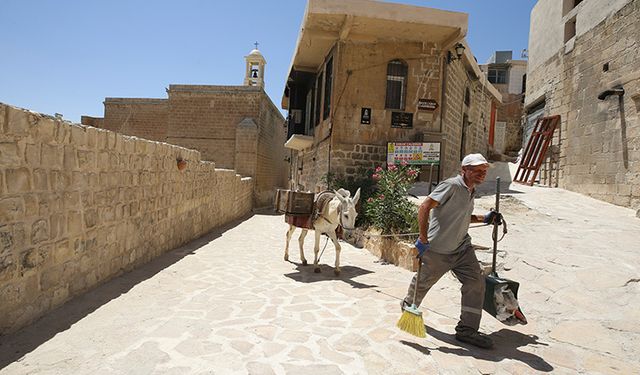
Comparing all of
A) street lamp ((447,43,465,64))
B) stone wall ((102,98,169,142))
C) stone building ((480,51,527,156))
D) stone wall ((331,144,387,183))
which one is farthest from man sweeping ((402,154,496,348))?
stone wall ((102,98,169,142))

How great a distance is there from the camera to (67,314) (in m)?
3.51

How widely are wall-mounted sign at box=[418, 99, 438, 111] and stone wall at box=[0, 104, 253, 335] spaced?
7868mm

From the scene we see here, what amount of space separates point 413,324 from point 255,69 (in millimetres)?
24566

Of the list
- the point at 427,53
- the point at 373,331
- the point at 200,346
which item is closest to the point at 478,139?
the point at 427,53

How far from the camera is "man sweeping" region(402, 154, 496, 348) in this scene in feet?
10.7

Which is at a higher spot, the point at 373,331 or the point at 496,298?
the point at 496,298

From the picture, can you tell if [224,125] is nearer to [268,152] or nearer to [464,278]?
[268,152]

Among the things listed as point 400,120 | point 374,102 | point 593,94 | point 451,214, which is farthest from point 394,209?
point 593,94

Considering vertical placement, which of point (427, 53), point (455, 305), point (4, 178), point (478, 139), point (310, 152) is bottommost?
point (455, 305)

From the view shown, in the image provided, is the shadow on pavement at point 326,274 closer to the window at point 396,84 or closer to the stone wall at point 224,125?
the window at point 396,84

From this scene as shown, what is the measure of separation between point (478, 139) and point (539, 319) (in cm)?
1558

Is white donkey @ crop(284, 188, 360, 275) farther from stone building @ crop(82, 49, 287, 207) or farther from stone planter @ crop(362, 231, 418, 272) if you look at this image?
stone building @ crop(82, 49, 287, 207)

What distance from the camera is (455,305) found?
439 cm

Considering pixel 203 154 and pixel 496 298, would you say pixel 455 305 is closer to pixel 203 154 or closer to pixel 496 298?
pixel 496 298
